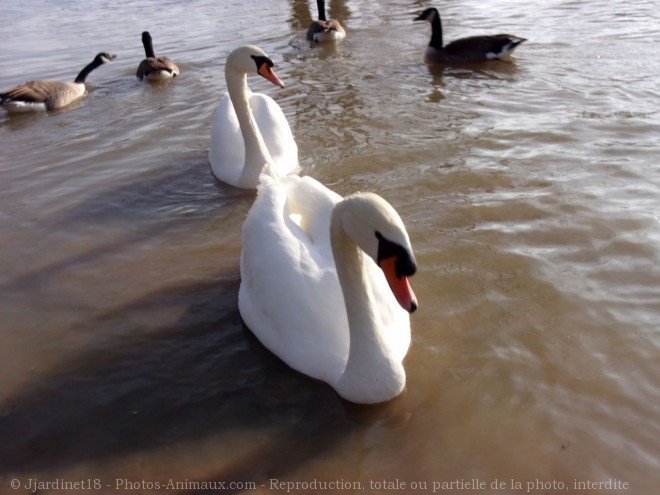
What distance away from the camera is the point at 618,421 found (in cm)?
347

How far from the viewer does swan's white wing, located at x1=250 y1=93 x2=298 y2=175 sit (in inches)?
272

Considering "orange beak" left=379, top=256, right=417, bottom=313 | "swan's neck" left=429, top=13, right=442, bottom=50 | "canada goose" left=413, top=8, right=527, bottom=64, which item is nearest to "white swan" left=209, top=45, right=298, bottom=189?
"orange beak" left=379, top=256, right=417, bottom=313

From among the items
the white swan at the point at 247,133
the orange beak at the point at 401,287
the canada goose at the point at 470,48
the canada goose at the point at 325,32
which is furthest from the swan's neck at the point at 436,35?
the orange beak at the point at 401,287

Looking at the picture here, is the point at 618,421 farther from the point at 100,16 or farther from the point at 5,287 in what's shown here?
the point at 100,16

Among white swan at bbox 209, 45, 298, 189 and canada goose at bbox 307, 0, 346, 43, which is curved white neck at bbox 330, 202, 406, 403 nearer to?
white swan at bbox 209, 45, 298, 189

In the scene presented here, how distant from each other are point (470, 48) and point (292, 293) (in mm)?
8256

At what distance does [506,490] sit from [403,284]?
1.17 m

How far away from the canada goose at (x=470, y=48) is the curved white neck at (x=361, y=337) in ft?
25.9

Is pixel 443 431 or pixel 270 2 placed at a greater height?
pixel 270 2

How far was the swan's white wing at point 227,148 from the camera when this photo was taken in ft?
22.6

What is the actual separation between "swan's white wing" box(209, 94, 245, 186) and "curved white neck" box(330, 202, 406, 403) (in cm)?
351

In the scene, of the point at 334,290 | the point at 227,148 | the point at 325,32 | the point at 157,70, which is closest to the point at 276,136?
the point at 227,148

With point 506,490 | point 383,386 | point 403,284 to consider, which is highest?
point 403,284

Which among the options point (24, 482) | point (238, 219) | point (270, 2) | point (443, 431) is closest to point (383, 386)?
point (443, 431)
